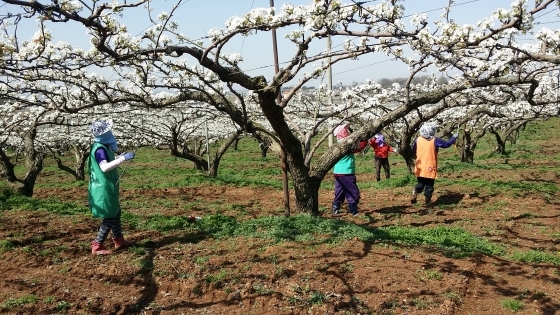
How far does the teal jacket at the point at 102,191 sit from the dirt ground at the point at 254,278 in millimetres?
539

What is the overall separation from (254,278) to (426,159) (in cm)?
597

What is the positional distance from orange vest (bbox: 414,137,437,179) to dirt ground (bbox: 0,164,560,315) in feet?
9.65

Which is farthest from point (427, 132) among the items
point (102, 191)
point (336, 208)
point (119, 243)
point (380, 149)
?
point (102, 191)

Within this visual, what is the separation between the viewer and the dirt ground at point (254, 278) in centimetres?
431

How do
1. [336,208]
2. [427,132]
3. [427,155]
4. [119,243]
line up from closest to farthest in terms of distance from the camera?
[119,243]
[336,208]
[427,155]
[427,132]

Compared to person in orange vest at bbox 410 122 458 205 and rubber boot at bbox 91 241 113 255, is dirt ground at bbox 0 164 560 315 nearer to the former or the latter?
rubber boot at bbox 91 241 113 255

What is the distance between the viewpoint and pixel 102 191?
5.48 meters

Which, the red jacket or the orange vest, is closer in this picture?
the orange vest

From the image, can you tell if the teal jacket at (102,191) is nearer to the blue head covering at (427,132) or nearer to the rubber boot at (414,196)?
the blue head covering at (427,132)

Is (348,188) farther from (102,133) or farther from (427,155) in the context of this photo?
(102,133)

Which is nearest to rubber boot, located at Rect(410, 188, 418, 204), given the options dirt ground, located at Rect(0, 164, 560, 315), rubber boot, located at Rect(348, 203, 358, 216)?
rubber boot, located at Rect(348, 203, 358, 216)

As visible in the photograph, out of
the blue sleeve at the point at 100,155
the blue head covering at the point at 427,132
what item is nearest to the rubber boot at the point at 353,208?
the blue head covering at the point at 427,132

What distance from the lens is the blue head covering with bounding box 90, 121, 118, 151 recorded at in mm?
5430

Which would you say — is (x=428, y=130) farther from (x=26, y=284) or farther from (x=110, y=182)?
(x=26, y=284)
